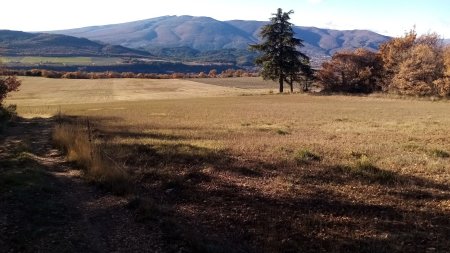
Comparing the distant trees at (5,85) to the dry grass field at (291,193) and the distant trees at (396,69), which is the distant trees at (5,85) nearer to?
the dry grass field at (291,193)

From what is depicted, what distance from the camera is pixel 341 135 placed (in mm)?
22609

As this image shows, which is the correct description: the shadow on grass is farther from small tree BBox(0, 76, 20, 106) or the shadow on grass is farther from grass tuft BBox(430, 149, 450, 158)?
small tree BBox(0, 76, 20, 106)

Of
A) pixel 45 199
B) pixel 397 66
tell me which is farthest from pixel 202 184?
pixel 397 66

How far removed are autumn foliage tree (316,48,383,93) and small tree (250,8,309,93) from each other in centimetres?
557

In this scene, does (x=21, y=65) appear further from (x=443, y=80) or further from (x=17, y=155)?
(x=17, y=155)

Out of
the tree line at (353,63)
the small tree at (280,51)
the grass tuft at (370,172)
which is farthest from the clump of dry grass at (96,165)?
the small tree at (280,51)

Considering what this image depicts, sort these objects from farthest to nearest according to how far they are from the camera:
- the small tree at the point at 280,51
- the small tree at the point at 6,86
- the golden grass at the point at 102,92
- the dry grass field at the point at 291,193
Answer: the small tree at the point at 280,51 < the golden grass at the point at 102,92 < the small tree at the point at 6,86 < the dry grass field at the point at 291,193

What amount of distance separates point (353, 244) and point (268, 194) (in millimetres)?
3350

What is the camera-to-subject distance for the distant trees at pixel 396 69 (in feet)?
225

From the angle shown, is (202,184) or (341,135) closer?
(202,184)

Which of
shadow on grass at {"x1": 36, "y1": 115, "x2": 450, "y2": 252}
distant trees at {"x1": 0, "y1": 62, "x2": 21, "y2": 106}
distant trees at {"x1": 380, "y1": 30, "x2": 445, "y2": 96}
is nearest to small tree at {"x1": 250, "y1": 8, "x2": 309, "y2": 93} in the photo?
distant trees at {"x1": 380, "y1": 30, "x2": 445, "y2": 96}

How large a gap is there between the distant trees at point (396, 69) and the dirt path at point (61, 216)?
213 feet

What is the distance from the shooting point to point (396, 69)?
73.9 meters

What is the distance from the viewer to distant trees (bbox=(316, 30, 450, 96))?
6856 cm
